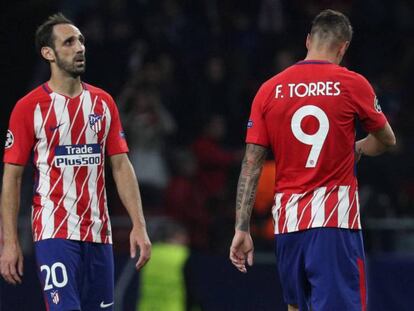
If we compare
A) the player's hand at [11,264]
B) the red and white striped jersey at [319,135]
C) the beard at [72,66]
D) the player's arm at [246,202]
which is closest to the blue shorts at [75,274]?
the player's hand at [11,264]

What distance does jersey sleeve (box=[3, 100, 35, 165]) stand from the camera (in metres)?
7.02

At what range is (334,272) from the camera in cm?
655

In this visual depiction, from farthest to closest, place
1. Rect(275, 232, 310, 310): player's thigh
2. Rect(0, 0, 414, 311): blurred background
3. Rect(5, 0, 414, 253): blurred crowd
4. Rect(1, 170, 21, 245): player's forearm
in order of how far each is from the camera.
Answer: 1. Rect(5, 0, 414, 253): blurred crowd
2. Rect(0, 0, 414, 311): blurred background
3. Rect(1, 170, 21, 245): player's forearm
4. Rect(275, 232, 310, 310): player's thigh

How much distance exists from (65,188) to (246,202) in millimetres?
1106

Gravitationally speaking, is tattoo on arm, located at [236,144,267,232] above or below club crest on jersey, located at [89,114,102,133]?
below

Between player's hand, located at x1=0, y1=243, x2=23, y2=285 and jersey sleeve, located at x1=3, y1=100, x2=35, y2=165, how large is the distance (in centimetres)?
53

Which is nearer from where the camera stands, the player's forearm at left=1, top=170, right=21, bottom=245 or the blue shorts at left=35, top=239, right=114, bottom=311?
the blue shorts at left=35, top=239, right=114, bottom=311

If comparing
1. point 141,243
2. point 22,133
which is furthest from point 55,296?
point 22,133

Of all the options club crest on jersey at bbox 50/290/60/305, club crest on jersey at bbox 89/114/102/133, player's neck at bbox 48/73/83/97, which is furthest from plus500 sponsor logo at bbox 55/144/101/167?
club crest on jersey at bbox 50/290/60/305

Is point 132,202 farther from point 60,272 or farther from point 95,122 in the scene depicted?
point 60,272

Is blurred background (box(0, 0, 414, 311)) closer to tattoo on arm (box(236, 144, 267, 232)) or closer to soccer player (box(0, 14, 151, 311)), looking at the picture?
soccer player (box(0, 14, 151, 311))

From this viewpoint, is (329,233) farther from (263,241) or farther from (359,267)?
(263,241)

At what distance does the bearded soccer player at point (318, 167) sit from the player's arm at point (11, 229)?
1295mm

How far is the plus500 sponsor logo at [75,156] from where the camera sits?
23.1 feet
